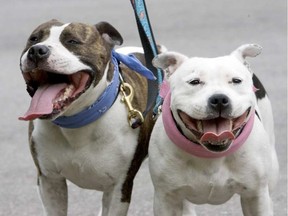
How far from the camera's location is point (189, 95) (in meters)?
4.45

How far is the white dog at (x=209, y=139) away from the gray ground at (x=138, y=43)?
160 cm

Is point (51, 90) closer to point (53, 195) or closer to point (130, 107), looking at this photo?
point (130, 107)

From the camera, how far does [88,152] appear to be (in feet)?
16.8

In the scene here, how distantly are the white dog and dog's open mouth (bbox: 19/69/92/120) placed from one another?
46 centimetres

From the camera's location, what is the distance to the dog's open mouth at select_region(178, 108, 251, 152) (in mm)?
4312

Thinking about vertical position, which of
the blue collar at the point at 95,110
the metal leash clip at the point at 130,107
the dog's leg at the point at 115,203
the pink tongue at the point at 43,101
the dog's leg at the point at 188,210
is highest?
the pink tongue at the point at 43,101

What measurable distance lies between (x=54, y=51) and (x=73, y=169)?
0.81 m

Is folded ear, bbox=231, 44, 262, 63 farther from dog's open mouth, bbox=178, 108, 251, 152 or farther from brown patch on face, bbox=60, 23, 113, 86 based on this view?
brown patch on face, bbox=60, 23, 113, 86

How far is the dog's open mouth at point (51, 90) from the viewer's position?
15.4 feet

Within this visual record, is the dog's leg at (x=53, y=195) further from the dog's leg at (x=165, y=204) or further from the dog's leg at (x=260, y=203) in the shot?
the dog's leg at (x=260, y=203)

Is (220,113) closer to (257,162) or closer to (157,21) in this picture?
(257,162)

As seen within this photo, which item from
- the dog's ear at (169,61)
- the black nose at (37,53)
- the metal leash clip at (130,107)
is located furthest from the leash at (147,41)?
the black nose at (37,53)

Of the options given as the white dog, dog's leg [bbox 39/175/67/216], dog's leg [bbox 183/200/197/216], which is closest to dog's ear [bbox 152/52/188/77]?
the white dog

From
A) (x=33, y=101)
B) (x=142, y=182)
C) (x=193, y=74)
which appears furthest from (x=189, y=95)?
(x=142, y=182)
